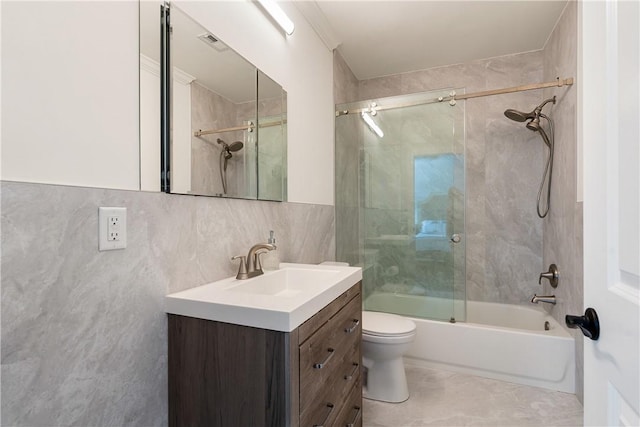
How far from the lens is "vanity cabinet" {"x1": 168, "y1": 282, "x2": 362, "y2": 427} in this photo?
2.96 feet

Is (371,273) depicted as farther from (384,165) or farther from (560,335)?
(560,335)

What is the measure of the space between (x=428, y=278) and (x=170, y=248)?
6.70 feet

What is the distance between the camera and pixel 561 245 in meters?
2.28

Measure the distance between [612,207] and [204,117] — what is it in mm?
1321

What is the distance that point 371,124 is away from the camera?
8.77ft

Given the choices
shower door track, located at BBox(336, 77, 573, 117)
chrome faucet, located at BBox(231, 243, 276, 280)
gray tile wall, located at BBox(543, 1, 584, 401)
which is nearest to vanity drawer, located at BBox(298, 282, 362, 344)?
chrome faucet, located at BBox(231, 243, 276, 280)

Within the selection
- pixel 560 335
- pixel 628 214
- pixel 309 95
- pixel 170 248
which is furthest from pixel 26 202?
pixel 560 335

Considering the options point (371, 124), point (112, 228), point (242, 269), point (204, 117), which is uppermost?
point (371, 124)

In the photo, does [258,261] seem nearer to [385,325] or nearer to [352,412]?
[352,412]

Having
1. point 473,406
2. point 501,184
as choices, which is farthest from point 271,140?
point 501,184

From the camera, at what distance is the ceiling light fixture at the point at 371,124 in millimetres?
2650

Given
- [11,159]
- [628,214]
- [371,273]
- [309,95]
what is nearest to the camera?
[628,214]

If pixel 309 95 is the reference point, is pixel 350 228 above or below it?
below

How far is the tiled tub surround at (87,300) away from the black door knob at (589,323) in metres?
1.15
